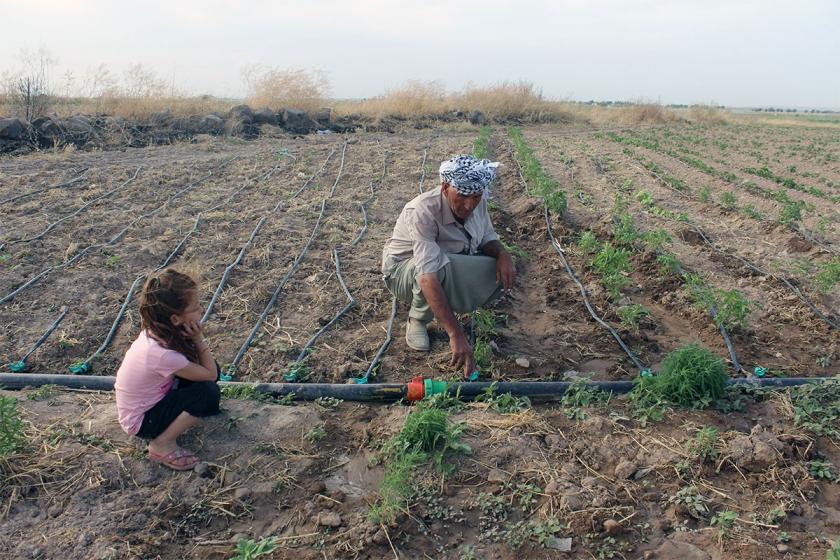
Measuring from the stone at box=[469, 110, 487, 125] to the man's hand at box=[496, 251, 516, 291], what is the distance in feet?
61.7

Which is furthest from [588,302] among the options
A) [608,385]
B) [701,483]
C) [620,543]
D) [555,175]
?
[555,175]

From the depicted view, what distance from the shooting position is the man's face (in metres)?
3.11

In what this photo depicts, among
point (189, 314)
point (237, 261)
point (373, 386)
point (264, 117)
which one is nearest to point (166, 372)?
point (189, 314)

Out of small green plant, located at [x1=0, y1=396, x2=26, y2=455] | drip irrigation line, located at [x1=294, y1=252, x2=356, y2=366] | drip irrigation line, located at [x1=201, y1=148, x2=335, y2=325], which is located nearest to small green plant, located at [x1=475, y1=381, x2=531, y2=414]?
drip irrigation line, located at [x1=294, y1=252, x2=356, y2=366]

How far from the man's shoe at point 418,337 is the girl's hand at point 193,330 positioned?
143 cm

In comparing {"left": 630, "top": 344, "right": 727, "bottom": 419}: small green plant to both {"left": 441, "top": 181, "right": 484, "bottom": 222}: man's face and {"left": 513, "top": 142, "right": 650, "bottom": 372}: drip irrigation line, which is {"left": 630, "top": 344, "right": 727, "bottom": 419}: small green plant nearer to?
{"left": 513, "top": 142, "right": 650, "bottom": 372}: drip irrigation line

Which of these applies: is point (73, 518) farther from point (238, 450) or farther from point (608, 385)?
point (608, 385)

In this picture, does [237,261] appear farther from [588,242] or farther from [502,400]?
[588,242]

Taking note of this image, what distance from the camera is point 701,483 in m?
2.46

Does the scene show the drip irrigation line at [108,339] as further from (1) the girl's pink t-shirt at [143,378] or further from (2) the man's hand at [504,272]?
(2) the man's hand at [504,272]

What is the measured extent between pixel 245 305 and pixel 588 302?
2.45 m

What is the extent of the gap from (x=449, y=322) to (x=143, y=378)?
1.37 meters

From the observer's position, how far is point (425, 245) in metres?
3.21

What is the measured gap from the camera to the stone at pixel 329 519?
2256 mm
